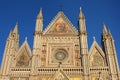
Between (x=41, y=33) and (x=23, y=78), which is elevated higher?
(x=41, y=33)

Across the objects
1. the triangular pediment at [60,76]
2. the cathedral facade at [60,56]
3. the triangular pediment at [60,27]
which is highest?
the triangular pediment at [60,27]

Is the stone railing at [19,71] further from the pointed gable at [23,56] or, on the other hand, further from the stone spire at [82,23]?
the stone spire at [82,23]

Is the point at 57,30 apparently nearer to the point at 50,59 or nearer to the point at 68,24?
the point at 68,24

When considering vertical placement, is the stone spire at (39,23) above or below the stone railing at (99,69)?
above

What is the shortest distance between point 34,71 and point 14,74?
234 cm

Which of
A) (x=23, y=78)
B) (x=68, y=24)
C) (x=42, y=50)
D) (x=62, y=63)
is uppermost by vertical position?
(x=68, y=24)

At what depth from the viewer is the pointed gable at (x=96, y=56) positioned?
24.7m

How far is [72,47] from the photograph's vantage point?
2608 cm

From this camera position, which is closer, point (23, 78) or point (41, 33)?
point (23, 78)

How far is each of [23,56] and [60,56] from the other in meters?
4.67

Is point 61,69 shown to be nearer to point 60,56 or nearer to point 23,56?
point 60,56

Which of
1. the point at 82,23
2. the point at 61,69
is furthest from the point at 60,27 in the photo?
the point at 61,69

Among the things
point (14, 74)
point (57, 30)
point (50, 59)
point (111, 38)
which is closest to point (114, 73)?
point (111, 38)

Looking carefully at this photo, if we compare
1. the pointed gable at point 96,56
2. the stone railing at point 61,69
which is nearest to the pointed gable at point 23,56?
the stone railing at point 61,69
